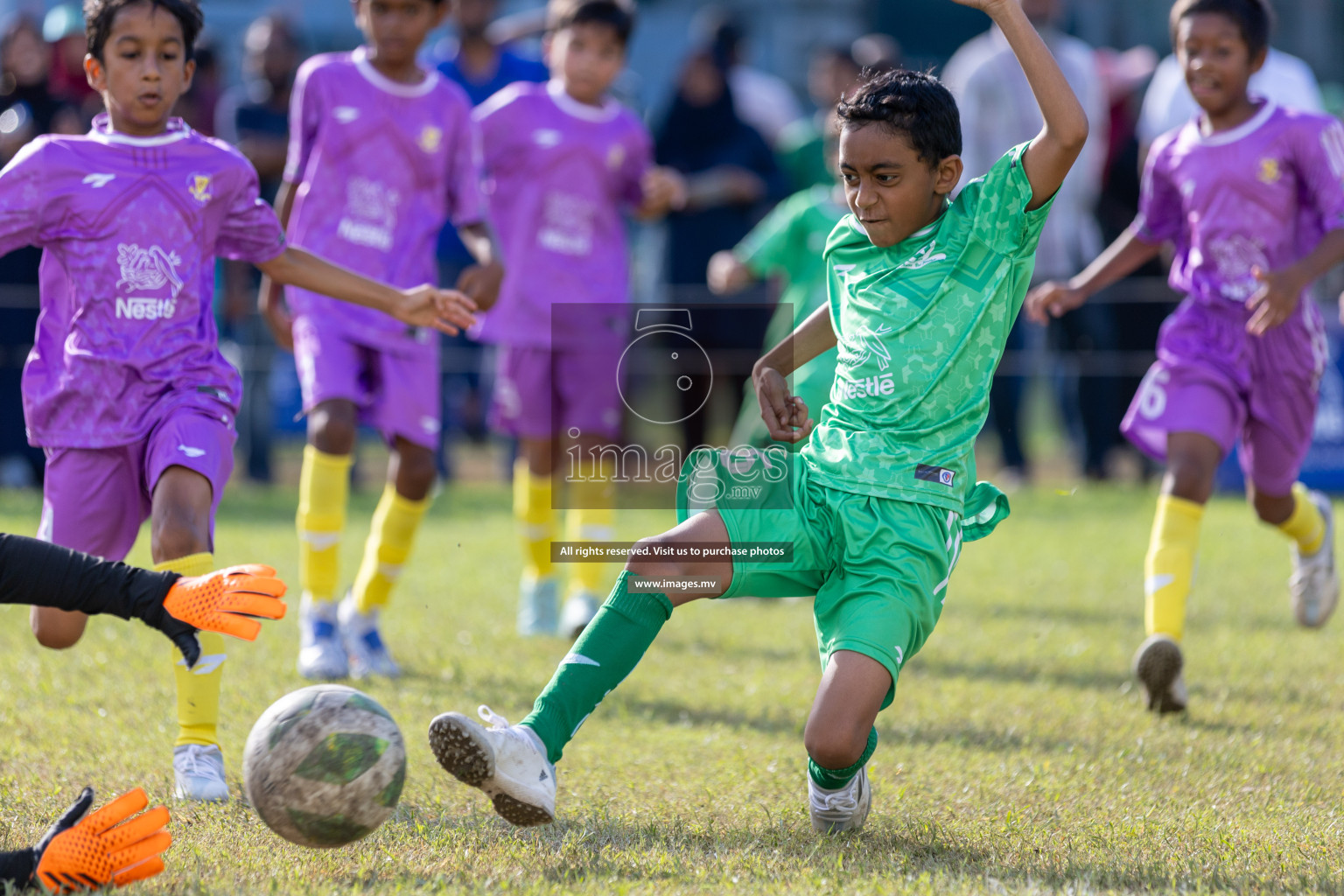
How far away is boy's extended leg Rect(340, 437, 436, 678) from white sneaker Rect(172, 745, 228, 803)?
1.88 meters

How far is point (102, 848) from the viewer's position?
2.96m

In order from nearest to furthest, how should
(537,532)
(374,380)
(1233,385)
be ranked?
(1233,385) < (374,380) < (537,532)

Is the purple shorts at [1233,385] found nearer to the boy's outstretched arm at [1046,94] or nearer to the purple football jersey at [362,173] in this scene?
the boy's outstretched arm at [1046,94]

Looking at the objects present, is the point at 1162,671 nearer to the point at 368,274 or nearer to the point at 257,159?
the point at 368,274

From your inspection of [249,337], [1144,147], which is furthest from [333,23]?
[1144,147]

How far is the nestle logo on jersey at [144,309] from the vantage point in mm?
3957

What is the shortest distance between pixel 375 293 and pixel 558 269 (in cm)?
258

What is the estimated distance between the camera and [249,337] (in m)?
11.5

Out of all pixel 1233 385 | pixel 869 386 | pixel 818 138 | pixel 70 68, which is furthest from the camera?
pixel 818 138

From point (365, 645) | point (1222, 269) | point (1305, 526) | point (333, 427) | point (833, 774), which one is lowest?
point (365, 645)

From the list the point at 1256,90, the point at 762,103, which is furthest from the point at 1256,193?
the point at 762,103

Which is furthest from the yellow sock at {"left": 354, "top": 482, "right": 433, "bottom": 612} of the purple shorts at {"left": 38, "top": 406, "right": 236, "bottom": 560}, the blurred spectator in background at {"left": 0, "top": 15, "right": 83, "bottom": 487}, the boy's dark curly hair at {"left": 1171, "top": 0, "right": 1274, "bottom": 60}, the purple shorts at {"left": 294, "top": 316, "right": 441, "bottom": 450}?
the blurred spectator in background at {"left": 0, "top": 15, "right": 83, "bottom": 487}

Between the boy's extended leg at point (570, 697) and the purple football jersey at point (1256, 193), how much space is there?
8.24ft

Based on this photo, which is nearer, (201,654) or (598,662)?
(598,662)
